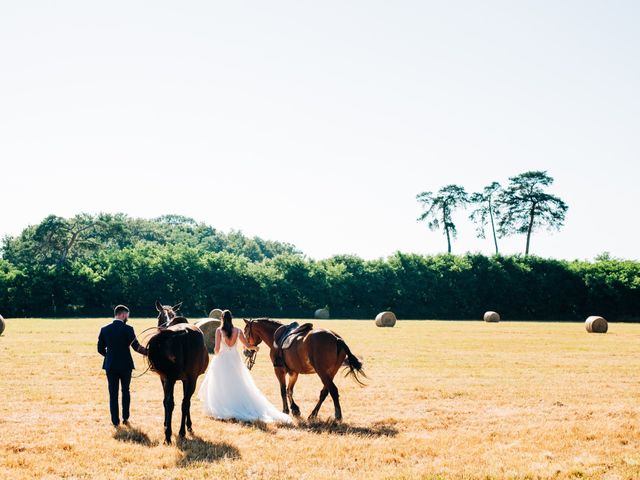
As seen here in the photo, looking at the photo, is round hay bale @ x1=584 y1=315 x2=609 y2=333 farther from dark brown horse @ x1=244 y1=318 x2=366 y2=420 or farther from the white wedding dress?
the white wedding dress

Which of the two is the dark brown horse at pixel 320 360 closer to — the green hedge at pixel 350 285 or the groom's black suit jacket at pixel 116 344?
the groom's black suit jacket at pixel 116 344

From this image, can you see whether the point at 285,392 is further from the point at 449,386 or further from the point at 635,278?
the point at 635,278

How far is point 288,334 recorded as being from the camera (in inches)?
528

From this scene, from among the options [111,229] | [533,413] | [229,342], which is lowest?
[533,413]

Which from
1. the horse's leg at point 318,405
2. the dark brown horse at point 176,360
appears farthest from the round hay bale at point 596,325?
the dark brown horse at point 176,360

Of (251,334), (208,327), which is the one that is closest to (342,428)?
(251,334)

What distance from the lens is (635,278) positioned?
210ft

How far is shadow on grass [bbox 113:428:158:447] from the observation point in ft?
34.2

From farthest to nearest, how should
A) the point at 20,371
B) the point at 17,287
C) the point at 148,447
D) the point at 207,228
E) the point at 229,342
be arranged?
the point at 207,228 → the point at 17,287 → the point at 20,371 → the point at 229,342 → the point at 148,447

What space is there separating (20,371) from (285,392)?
937 cm

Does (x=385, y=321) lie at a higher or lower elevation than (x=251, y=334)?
lower

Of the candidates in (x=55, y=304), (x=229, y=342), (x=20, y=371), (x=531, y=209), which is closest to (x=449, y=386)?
(x=229, y=342)

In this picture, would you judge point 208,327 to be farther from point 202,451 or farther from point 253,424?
point 202,451

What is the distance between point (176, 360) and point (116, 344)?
149 centimetres
